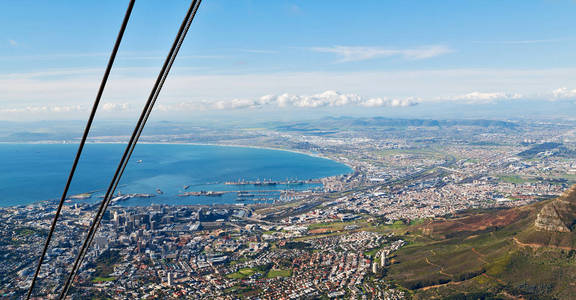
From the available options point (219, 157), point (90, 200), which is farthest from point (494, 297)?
point (219, 157)

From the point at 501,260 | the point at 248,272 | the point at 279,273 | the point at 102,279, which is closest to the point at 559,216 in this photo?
the point at 501,260

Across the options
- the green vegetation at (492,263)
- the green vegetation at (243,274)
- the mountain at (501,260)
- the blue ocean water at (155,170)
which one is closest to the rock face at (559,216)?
the mountain at (501,260)

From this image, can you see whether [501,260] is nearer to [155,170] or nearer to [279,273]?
[279,273]

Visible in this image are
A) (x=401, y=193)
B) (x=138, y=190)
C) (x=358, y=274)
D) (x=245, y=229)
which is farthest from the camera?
(x=138, y=190)

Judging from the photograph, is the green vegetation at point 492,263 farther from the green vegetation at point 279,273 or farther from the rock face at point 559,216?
the green vegetation at point 279,273

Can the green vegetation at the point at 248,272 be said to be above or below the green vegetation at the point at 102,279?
below

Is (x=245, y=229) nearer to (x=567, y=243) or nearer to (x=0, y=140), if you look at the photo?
(x=567, y=243)
